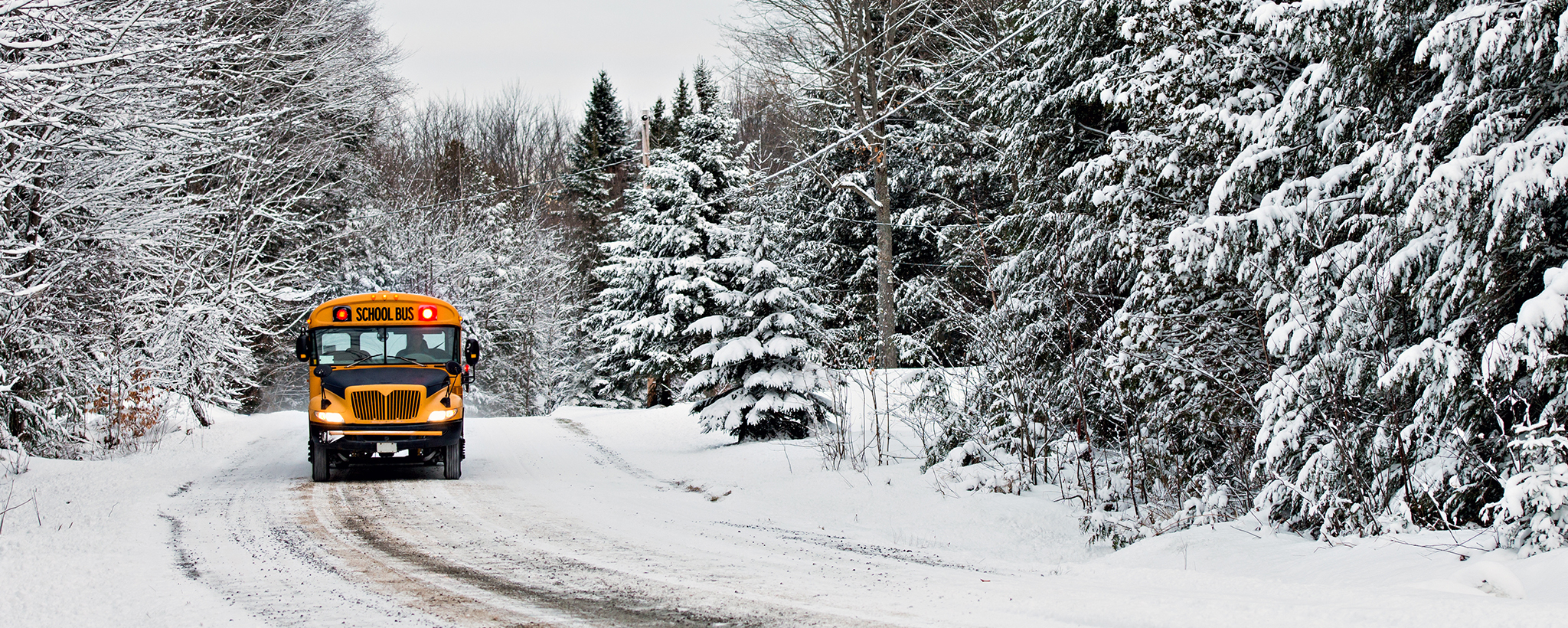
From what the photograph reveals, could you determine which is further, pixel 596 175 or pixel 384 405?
pixel 596 175

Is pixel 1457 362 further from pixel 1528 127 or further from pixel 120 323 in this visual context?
pixel 120 323

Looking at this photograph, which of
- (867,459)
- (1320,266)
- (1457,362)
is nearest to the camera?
(1457,362)

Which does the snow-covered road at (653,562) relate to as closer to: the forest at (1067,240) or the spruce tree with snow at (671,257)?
the forest at (1067,240)

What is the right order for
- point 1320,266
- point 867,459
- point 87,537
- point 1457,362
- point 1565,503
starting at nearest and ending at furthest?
point 1565,503
point 1457,362
point 1320,266
point 87,537
point 867,459

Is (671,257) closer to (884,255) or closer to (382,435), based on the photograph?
(884,255)

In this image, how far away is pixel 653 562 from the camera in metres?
7.13

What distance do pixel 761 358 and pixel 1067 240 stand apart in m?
5.25

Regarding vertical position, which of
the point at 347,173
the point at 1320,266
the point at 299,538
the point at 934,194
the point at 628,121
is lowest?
the point at 299,538

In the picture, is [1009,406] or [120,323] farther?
[120,323]

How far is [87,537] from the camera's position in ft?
25.7

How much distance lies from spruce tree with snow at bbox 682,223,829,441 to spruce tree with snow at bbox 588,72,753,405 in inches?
26.0

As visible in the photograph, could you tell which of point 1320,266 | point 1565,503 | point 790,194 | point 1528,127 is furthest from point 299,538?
point 790,194

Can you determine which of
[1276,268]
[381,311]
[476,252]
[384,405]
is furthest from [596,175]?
[1276,268]

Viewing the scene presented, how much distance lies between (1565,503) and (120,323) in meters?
16.1
